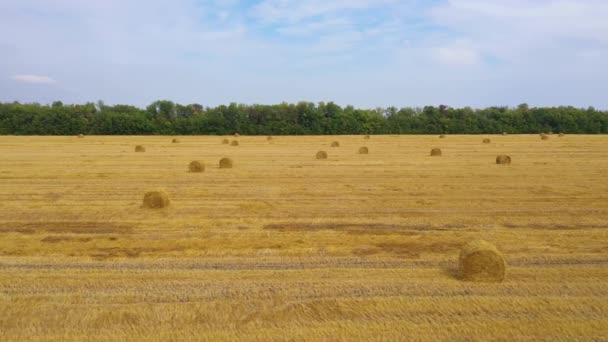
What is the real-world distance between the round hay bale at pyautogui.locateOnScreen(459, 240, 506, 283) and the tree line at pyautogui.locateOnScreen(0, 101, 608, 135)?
57275mm

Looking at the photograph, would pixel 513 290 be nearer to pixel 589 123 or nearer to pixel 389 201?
pixel 389 201

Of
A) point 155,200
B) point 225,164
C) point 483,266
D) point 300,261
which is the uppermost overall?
point 225,164

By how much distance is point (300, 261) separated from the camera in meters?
8.66

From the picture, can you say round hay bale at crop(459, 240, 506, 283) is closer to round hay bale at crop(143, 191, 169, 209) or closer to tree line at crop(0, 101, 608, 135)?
round hay bale at crop(143, 191, 169, 209)

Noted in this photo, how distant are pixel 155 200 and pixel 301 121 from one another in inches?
2134

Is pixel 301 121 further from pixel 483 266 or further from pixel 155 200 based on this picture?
pixel 483 266

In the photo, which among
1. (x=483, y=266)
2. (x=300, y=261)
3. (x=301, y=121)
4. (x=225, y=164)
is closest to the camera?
(x=483, y=266)

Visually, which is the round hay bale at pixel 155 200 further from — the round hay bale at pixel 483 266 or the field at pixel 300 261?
the round hay bale at pixel 483 266

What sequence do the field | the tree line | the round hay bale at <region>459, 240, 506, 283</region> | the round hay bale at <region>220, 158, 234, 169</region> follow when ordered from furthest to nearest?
the tree line, the round hay bale at <region>220, 158, 234, 169</region>, the round hay bale at <region>459, 240, 506, 283</region>, the field

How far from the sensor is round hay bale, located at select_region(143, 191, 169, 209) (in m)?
12.9

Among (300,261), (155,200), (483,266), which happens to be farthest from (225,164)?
(483,266)

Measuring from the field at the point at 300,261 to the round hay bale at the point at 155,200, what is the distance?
27 centimetres

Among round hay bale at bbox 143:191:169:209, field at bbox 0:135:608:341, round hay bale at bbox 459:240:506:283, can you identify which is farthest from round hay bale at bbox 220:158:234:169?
round hay bale at bbox 459:240:506:283

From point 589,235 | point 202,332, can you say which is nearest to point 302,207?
point 589,235
